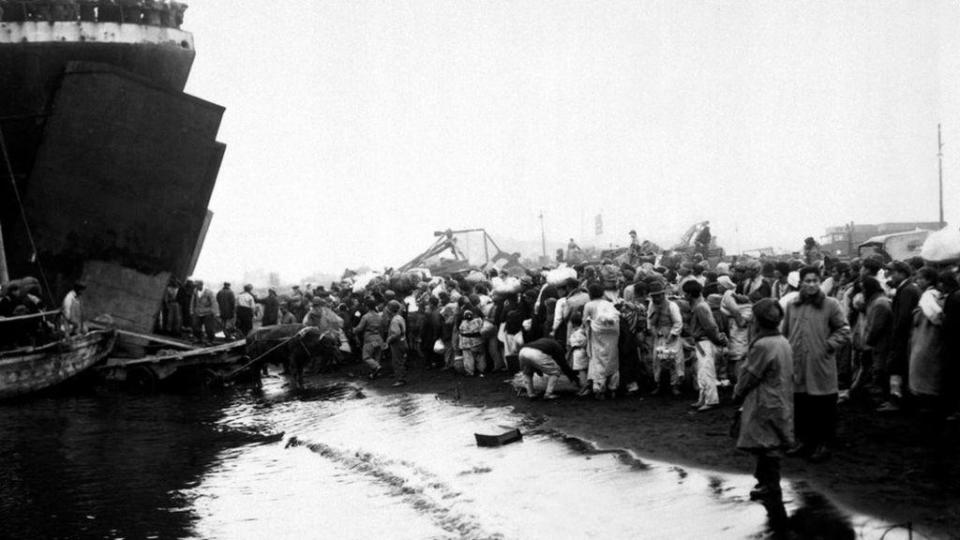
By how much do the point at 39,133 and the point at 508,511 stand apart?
17.4 meters

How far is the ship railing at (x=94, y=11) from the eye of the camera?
20.4 m

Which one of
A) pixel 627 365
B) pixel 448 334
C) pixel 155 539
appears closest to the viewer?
pixel 155 539

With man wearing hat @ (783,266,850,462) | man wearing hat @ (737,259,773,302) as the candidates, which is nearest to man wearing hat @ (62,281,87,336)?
man wearing hat @ (737,259,773,302)

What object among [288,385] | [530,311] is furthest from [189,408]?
[530,311]

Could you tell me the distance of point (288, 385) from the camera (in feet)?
55.4

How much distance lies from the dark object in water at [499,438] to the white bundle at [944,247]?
4.58 m

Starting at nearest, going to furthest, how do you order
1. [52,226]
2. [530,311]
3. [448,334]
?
[530,311]
[448,334]
[52,226]

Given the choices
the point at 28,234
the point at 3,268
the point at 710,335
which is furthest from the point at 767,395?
the point at 28,234

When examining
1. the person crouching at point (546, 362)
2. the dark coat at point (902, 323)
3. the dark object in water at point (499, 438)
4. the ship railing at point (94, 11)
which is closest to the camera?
the dark coat at point (902, 323)

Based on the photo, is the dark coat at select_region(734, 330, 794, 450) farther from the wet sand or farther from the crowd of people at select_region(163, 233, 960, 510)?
the wet sand

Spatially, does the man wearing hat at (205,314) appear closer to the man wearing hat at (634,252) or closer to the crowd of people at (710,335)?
the crowd of people at (710,335)

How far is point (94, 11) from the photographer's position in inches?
830

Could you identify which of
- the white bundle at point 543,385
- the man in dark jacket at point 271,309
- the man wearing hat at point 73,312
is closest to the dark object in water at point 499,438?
the white bundle at point 543,385

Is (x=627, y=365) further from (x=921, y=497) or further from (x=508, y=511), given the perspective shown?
(x=921, y=497)
